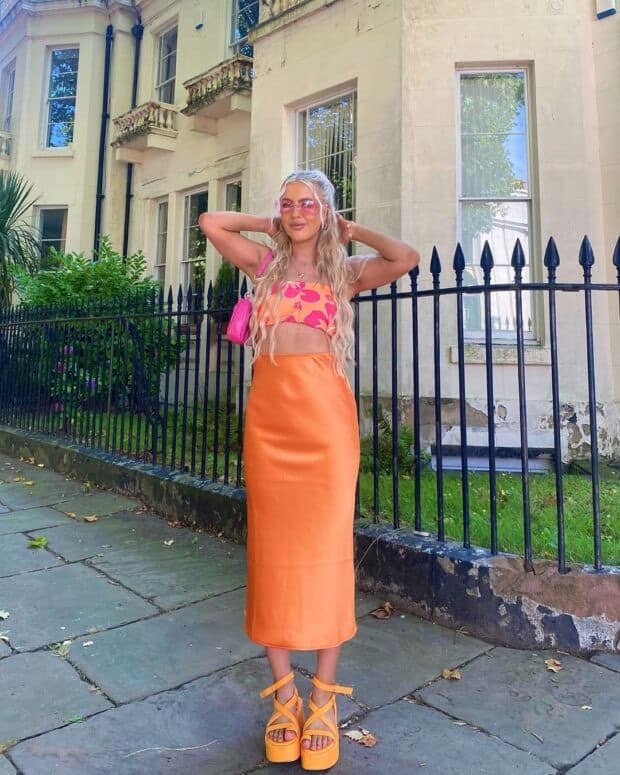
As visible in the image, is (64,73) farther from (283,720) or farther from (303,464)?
(283,720)

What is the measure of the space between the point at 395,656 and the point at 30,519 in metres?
3.38

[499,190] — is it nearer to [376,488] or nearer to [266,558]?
[376,488]

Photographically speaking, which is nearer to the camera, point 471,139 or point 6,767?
point 6,767

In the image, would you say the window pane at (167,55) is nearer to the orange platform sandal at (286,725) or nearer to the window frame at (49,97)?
the window frame at (49,97)

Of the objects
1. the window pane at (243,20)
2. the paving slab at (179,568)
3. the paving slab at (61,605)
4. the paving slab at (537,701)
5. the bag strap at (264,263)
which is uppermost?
the window pane at (243,20)

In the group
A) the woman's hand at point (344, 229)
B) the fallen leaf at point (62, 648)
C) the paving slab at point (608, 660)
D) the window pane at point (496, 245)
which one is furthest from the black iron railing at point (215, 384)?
the fallen leaf at point (62, 648)

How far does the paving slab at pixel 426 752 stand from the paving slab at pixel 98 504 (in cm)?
332

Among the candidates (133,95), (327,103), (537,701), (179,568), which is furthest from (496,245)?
(133,95)

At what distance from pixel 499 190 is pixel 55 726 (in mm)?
6272

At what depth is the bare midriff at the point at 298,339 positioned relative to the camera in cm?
207

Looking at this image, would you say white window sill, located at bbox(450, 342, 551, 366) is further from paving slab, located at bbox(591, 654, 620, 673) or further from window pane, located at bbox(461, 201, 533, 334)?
paving slab, located at bbox(591, 654, 620, 673)

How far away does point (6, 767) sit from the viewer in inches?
72.8

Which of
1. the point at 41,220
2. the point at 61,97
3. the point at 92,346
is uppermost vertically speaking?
the point at 61,97

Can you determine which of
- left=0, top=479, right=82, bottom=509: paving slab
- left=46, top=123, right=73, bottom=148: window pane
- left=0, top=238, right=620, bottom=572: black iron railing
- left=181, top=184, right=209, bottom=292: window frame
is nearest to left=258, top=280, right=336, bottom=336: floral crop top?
left=0, top=238, right=620, bottom=572: black iron railing
